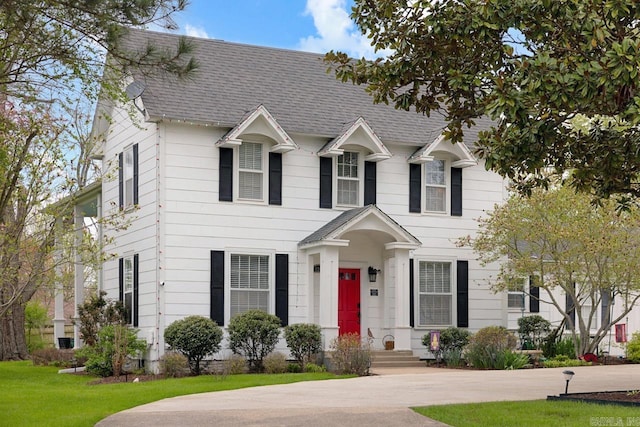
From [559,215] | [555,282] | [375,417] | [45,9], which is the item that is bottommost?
[375,417]

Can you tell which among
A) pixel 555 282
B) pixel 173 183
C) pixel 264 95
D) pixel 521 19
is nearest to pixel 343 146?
pixel 264 95

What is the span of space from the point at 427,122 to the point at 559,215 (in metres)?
5.58

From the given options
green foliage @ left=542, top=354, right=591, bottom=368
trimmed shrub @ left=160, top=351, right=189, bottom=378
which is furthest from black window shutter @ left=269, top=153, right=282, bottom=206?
green foliage @ left=542, top=354, right=591, bottom=368

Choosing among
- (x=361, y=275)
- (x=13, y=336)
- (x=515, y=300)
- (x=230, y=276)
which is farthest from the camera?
(x=13, y=336)

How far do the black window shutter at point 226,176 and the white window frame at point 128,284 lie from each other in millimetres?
3426

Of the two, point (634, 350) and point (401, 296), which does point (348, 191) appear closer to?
point (401, 296)

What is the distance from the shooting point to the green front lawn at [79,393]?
13570mm

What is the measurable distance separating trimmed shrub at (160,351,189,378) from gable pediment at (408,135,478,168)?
897cm

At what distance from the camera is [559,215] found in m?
23.6

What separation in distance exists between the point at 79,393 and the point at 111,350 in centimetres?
492

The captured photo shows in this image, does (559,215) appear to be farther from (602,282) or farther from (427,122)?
(427,122)

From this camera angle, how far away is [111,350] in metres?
21.9

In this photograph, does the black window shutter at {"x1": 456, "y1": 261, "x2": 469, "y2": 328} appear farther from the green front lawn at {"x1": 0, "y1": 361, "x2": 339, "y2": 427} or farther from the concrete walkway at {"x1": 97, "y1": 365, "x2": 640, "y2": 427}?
the green front lawn at {"x1": 0, "y1": 361, "x2": 339, "y2": 427}

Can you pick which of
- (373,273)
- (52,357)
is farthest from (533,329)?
(52,357)
